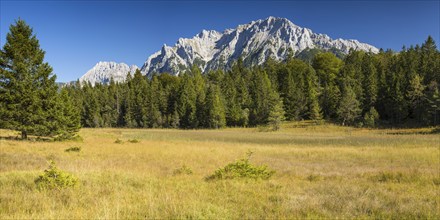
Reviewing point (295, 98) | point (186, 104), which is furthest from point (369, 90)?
point (186, 104)

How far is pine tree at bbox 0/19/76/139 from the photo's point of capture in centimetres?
2597

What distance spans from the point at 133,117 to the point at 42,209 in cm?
9787

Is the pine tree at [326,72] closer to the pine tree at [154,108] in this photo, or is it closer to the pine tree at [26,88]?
the pine tree at [154,108]

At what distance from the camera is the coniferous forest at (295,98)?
7381 centimetres

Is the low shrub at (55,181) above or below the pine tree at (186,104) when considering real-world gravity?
below

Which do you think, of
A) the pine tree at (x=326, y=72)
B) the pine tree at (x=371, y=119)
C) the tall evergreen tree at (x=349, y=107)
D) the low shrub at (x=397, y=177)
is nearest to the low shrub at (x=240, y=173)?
the low shrub at (x=397, y=177)

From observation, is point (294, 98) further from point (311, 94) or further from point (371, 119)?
point (371, 119)

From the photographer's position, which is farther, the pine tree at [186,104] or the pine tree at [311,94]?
the pine tree at [186,104]

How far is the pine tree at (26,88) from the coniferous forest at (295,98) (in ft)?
177

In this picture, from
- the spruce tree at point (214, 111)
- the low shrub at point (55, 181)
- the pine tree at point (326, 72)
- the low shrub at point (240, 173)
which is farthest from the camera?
the pine tree at point (326, 72)

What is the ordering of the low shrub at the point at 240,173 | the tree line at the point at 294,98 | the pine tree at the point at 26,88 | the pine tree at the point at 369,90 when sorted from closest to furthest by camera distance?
the low shrub at the point at 240,173, the pine tree at the point at 26,88, the tree line at the point at 294,98, the pine tree at the point at 369,90

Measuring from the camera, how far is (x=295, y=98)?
296 ft

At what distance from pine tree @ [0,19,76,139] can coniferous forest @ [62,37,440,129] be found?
177 feet

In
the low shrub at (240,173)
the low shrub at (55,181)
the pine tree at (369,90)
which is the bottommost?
the low shrub at (240,173)
